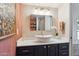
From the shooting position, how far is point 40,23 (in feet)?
5.58

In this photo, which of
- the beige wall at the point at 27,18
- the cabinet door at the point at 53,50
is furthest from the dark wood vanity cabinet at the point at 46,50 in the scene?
the beige wall at the point at 27,18

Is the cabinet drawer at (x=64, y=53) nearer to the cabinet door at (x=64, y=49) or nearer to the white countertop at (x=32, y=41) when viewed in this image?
the cabinet door at (x=64, y=49)

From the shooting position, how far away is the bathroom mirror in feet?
5.56

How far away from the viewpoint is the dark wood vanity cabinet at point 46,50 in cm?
167

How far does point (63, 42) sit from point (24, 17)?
1.93 ft

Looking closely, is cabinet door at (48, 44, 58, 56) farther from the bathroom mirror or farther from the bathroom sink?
the bathroom mirror

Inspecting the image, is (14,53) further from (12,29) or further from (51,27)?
(51,27)

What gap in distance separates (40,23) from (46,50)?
0.35 m

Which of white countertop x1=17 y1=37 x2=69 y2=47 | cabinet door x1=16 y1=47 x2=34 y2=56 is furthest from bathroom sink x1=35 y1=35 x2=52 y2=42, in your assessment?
cabinet door x1=16 y1=47 x2=34 y2=56

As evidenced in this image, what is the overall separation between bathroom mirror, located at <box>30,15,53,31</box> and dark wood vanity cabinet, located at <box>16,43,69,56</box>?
23cm

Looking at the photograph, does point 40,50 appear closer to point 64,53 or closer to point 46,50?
point 46,50

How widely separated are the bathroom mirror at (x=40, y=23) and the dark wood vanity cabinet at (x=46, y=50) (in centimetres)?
23

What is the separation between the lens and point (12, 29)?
166 centimetres

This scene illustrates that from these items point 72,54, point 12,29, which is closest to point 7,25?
point 12,29
